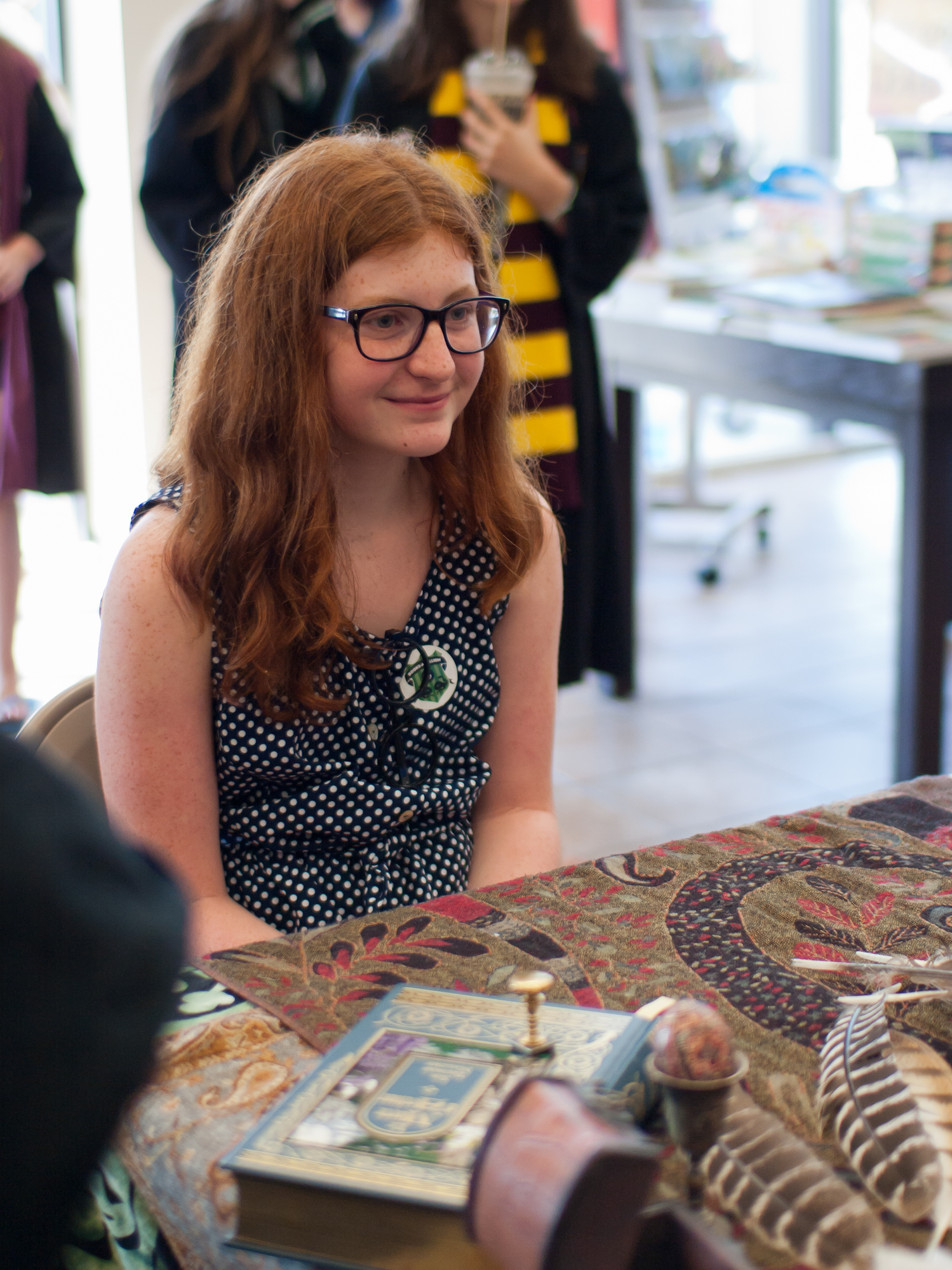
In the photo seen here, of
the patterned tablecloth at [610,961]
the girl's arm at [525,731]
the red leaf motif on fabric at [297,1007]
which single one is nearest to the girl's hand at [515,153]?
the girl's arm at [525,731]

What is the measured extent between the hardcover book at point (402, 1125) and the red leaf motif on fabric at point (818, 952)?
17 cm

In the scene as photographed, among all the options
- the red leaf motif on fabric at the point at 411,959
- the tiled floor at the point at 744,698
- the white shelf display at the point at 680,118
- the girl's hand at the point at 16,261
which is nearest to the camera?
the red leaf motif on fabric at the point at 411,959

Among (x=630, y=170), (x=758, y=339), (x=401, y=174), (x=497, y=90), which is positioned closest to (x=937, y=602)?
(x=758, y=339)

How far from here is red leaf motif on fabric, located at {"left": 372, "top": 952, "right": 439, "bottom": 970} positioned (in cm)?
87

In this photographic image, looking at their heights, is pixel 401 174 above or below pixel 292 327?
above

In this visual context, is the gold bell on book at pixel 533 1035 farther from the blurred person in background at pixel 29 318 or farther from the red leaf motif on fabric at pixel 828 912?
the blurred person in background at pixel 29 318

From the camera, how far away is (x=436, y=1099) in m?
0.66

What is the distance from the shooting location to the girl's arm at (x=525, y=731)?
1269 mm

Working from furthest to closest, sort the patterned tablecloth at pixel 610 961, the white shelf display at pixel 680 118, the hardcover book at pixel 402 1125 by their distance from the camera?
the white shelf display at pixel 680 118, the patterned tablecloth at pixel 610 961, the hardcover book at pixel 402 1125

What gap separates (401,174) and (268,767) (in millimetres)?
473

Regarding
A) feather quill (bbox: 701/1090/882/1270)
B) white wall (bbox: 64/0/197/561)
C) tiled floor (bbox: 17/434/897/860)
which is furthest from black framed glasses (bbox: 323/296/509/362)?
white wall (bbox: 64/0/197/561)

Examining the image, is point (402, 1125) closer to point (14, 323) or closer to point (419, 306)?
point (419, 306)

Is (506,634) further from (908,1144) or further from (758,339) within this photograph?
(758,339)

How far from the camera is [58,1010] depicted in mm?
465
